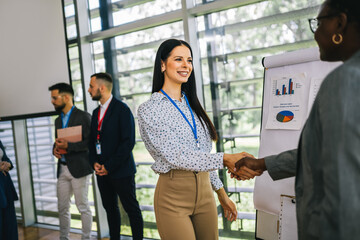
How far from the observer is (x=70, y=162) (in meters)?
3.39

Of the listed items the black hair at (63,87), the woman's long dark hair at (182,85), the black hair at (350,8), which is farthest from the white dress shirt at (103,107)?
the black hair at (350,8)

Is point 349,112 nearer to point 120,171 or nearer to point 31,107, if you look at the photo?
point 120,171

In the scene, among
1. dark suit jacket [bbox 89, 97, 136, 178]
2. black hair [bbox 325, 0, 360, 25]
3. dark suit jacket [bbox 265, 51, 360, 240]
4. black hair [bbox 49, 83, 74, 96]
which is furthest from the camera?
black hair [bbox 49, 83, 74, 96]

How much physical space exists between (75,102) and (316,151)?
360cm

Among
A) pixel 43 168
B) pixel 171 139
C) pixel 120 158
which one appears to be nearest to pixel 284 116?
Result: pixel 171 139

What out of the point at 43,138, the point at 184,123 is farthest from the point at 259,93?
the point at 43,138

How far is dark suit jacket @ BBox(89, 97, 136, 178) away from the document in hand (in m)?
0.43

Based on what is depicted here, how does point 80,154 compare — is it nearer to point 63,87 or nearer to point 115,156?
point 115,156

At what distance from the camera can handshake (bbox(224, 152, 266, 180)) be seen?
1.72 meters

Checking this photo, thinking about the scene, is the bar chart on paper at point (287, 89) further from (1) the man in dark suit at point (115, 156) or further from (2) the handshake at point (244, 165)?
(1) the man in dark suit at point (115, 156)

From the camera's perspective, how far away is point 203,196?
5.86 feet

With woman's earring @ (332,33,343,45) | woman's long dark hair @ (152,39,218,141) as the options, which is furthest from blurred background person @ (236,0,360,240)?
woman's long dark hair @ (152,39,218,141)

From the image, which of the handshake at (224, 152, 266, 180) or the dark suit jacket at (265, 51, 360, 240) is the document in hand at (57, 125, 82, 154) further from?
the dark suit jacket at (265, 51, 360, 240)

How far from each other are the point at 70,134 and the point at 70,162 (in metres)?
0.29
